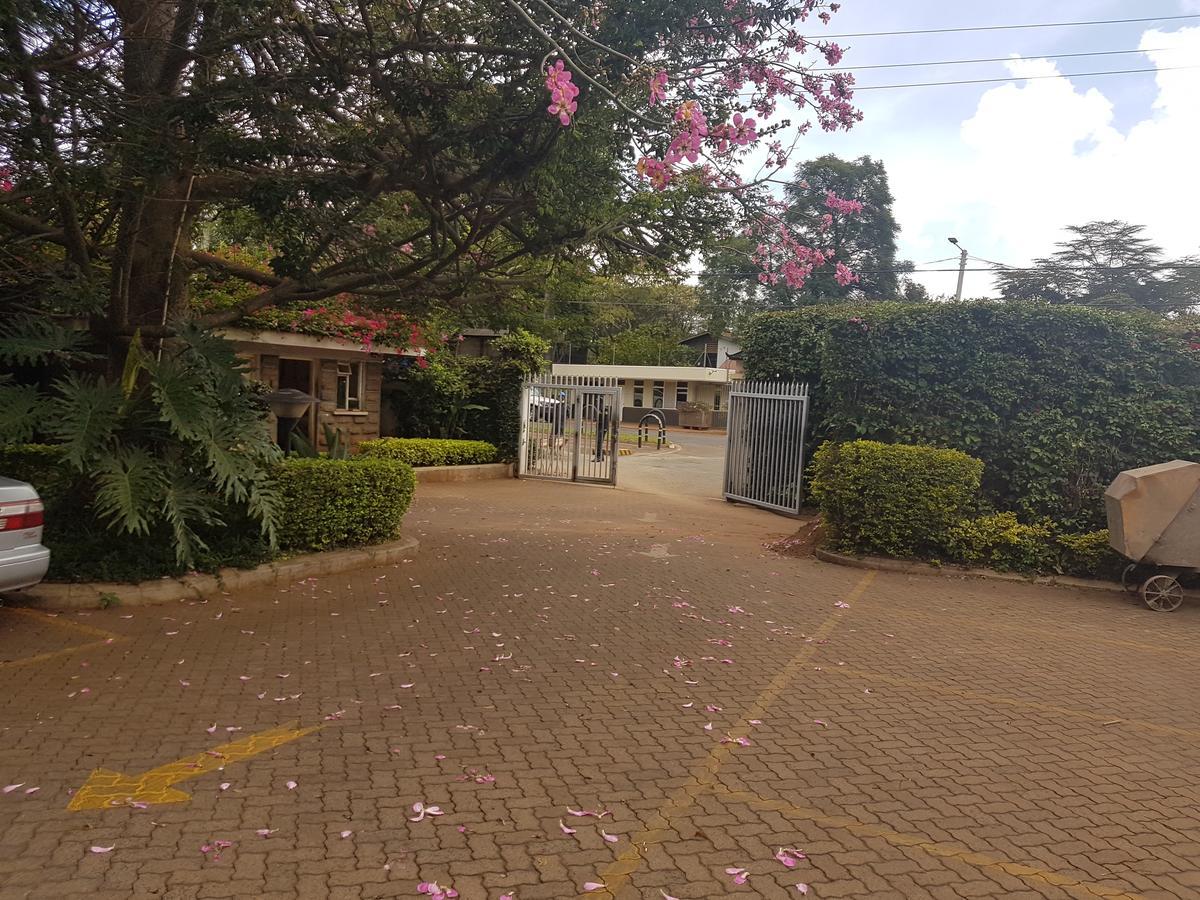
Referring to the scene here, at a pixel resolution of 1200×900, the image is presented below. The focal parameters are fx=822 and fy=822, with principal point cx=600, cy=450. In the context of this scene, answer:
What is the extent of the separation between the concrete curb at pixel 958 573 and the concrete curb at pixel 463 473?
Answer: 29.7 ft

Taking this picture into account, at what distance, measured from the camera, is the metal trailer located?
7363 mm

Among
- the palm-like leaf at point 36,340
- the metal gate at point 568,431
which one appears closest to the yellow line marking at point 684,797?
the palm-like leaf at point 36,340

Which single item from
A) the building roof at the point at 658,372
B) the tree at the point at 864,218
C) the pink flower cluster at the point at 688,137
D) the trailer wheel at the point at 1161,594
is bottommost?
the trailer wheel at the point at 1161,594

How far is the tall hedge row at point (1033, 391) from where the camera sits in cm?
884

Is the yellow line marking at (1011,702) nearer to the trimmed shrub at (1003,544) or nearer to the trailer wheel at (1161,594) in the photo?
the trailer wheel at (1161,594)

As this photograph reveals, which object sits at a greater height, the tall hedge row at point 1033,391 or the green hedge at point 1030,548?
the tall hedge row at point 1033,391

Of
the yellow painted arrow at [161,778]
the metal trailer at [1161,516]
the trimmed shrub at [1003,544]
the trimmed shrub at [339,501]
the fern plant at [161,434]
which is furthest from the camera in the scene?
the trimmed shrub at [1003,544]

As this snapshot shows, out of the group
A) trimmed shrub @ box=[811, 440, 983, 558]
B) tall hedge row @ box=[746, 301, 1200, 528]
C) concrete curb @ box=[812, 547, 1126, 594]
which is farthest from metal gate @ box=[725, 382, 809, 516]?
concrete curb @ box=[812, 547, 1126, 594]

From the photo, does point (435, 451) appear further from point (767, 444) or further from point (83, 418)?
point (83, 418)

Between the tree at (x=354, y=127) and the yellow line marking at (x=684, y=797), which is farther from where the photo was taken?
the tree at (x=354, y=127)

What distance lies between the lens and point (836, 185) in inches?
1832

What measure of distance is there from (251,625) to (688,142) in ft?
15.5

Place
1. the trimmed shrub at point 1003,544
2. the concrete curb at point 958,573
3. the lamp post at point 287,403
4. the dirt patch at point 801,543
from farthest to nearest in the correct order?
the dirt patch at point 801,543
the lamp post at point 287,403
the trimmed shrub at point 1003,544
the concrete curb at point 958,573

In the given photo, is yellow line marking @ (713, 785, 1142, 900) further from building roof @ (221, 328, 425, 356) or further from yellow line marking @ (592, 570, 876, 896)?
building roof @ (221, 328, 425, 356)
